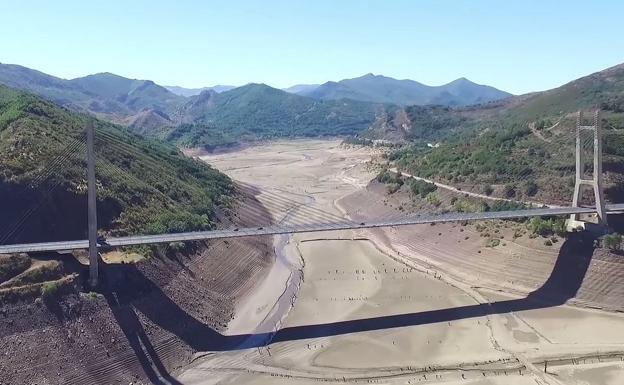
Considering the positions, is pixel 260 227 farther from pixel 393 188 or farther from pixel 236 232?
pixel 393 188

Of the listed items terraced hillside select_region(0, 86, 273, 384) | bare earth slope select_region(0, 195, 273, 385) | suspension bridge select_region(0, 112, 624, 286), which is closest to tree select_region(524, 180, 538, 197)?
suspension bridge select_region(0, 112, 624, 286)

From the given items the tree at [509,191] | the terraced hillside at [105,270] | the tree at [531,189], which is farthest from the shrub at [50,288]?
the tree at [531,189]

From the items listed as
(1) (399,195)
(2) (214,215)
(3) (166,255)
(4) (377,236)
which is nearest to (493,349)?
(3) (166,255)

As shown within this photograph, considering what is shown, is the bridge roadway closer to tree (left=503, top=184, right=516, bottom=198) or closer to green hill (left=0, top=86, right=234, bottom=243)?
green hill (left=0, top=86, right=234, bottom=243)

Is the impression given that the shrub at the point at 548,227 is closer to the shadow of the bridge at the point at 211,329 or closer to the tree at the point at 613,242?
the tree at the point at 613,242

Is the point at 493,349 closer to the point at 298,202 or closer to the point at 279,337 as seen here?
the point at 279,337
